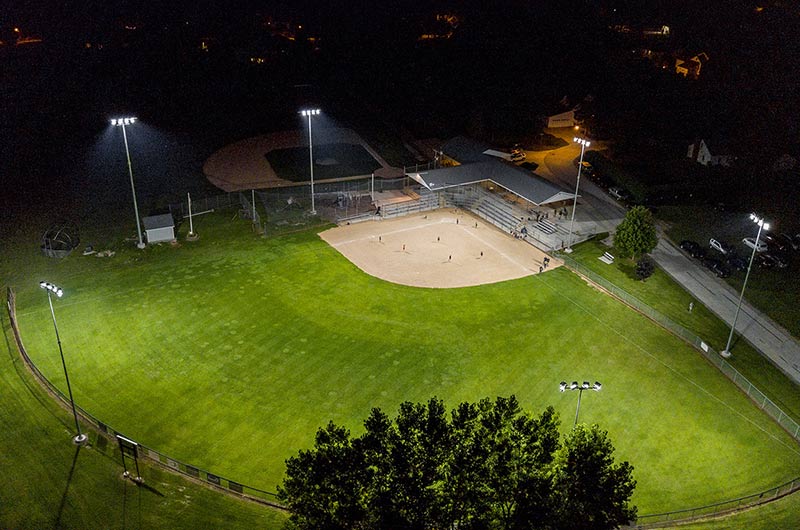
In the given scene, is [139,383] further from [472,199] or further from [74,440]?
[472,199]

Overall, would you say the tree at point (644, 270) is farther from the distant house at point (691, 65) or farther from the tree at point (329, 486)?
the distant house at point (691, 65)

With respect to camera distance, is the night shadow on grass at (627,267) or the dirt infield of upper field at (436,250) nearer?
the dirt infield of upper field at (436,250)

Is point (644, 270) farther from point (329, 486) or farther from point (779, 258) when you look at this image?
point (329, 486)

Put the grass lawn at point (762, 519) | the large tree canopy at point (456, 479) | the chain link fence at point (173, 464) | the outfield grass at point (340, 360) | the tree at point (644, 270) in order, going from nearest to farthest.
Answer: the large tree canopy at point (456, 479) < the grass lawn at point (762, 519) < the chain link fence at point (173, 464) < the outfield grass at point (340, 360) < the tree at point (644, 270)

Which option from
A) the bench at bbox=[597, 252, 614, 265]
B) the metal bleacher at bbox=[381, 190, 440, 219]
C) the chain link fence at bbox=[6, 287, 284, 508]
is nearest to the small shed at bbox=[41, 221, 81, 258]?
the chain link fence at bbox=[6, 287, 284, 508]

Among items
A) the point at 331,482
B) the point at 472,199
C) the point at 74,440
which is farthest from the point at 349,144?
the point at 331,482

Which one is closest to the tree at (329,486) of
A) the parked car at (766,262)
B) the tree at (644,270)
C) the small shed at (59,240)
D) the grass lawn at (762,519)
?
the grass lawn at (762,519)
